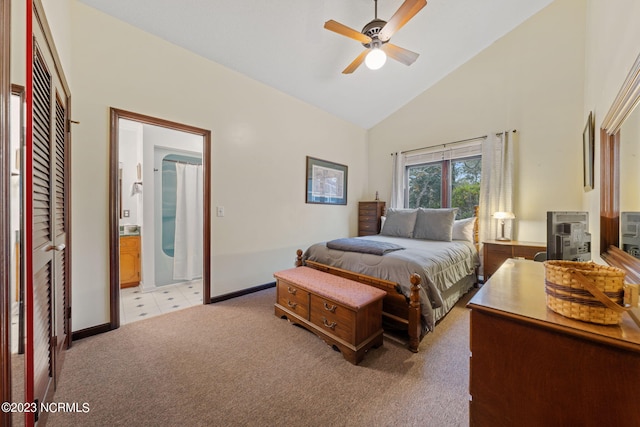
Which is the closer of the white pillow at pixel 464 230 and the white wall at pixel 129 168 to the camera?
the white pillow at pixel 464 230

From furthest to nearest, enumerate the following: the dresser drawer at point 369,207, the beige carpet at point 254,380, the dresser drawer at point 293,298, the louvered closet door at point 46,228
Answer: the dresser drawer at point 369,207 < the dresser drawer at point 293,298 < the beige carpet at point 254,380 < the louvered closet door at point 46,228

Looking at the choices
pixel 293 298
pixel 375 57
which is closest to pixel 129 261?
pixel 293 298

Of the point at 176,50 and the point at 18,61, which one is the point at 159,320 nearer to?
the point at 18,61

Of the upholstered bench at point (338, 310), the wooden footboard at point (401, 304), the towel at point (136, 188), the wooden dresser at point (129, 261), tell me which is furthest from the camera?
the towel at point (136, 188)

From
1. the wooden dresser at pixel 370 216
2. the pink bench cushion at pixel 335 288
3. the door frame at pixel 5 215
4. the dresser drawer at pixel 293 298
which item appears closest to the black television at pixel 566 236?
the pink bench cushion at pixel 335 288

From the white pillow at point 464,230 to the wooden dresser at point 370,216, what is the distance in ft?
4.17

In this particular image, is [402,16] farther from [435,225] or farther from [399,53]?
[435,225]

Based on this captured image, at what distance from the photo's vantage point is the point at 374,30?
7.20 ft

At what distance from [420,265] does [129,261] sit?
11.9 ft

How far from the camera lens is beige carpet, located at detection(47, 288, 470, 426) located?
127cm

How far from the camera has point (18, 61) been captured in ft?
2.64

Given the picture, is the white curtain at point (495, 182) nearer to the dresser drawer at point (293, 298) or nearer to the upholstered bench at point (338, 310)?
the upholstered bench at point (338, 310)

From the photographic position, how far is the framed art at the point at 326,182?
3820 mm

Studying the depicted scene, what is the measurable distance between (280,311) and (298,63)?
280 centimetres
